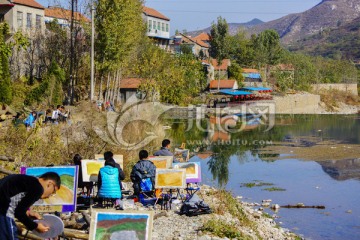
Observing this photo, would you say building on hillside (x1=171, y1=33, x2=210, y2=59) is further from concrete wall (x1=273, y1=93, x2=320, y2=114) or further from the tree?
concrete wall (x1=273, y1=93, x2=320, y2=114)

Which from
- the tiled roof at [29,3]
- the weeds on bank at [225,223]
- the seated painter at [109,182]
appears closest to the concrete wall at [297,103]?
the tiled roof at [29,3]

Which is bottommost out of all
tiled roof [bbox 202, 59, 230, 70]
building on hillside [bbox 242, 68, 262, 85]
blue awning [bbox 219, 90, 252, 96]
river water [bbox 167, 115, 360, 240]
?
river water [bbox 167, 115, 360, 240]

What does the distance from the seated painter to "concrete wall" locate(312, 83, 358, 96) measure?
3410 inches

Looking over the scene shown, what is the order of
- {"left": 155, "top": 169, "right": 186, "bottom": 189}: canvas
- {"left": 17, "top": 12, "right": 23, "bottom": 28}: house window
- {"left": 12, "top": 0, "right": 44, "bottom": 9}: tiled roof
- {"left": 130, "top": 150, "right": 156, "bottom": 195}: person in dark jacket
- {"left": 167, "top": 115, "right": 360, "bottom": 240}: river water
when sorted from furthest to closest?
{"left": 17, "top": 12, "right": 23, "bottom": 28}: house window, {"left": 12, "top": 0, "right": 44, "bottom": 9}: tiled roof, {"left": 167, "top": 115, "right": 360, "bottom": 240}: river water, {"left": 130, "top": 150, "right": 156, "bottom": 195}: person in dark jacket, {"left": 155, "top": 169, "right": 186, "bottom": 189}: canvas

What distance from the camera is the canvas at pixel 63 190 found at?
11.1 m

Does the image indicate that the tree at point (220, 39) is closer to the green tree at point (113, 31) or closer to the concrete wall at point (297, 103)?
the concrete wall at point (297, 103)

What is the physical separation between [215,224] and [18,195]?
6319mm

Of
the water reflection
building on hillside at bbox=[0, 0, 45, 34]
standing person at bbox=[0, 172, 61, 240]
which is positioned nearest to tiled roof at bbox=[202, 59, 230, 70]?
building on hillside at bbox=[0, 0, 45, 34]

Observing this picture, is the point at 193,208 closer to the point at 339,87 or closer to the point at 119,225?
the point at 119,225

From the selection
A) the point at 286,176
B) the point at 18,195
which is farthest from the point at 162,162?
the point at 286,176

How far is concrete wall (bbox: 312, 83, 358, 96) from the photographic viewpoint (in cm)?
9800

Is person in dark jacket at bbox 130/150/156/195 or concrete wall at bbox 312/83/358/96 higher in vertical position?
concrete wall at bbox 312/83/358/96

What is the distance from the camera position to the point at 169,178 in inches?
527

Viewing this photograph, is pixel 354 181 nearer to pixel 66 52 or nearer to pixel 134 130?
pixel 134 130
